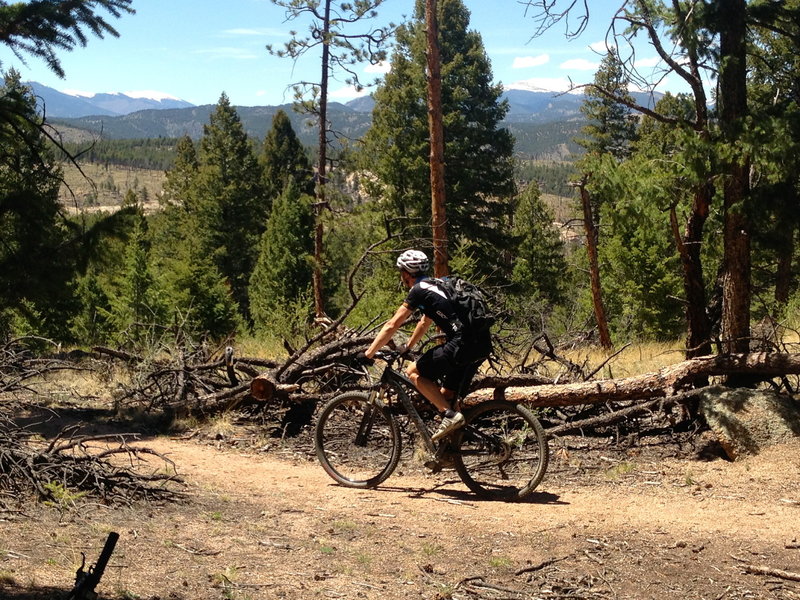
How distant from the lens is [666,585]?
4594mm

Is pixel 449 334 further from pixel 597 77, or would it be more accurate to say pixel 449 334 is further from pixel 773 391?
pixel 597 77

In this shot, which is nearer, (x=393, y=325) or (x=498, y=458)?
(x=393, y=325)

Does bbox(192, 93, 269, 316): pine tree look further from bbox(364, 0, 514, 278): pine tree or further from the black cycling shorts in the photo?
the black cycling shorts

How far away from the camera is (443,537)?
5.44 metres

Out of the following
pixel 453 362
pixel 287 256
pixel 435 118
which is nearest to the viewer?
pixel 453 362

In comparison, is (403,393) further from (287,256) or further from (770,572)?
(287,256)

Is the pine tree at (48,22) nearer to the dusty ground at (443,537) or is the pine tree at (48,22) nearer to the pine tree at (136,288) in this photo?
the dusty ground at (443,537)

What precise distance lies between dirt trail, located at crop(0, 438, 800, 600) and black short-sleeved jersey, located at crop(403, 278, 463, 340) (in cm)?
155

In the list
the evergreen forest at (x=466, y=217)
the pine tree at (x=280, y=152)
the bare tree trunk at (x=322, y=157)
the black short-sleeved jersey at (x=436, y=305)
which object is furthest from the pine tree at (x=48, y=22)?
the pine tree at (x=280, y=152)

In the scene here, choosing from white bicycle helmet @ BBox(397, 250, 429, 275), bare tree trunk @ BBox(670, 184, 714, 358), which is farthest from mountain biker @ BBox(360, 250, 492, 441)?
bare tree trunk @ BBox(670, 184, 714, 358)

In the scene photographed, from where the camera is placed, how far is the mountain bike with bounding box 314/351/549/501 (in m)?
6.51

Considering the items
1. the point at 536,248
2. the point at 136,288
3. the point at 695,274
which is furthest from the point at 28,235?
the point at 536,248

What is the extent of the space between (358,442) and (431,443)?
1.10m

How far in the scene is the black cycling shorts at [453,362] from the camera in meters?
6.12
